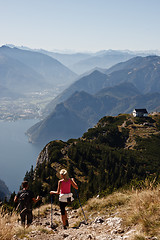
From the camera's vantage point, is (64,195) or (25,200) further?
(25,200)

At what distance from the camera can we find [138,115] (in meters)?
149

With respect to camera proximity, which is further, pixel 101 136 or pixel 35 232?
pixel 101 136

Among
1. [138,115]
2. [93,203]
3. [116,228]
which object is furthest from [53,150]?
[138,115]

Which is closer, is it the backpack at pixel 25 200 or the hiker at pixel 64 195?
the hiker at pixel 64 195

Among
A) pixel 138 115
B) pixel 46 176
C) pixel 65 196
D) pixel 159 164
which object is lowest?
pixel 159 164

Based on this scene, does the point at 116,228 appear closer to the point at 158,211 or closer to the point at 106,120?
the point at 158,211

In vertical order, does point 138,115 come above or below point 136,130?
above

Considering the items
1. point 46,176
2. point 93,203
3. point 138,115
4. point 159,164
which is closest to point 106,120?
point 138,115

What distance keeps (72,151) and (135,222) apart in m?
61.8

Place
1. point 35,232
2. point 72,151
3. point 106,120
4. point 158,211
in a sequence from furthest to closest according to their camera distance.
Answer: point 106,120 → point 72,151 → point 35,232 → point 158,211

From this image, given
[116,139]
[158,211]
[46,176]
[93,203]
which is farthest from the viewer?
[116,139]

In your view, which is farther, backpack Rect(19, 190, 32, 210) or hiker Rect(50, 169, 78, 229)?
backpack Rect(19, 190, 32, 210)

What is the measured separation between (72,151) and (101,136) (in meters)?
46.1

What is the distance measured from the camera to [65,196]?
33.6 feet
